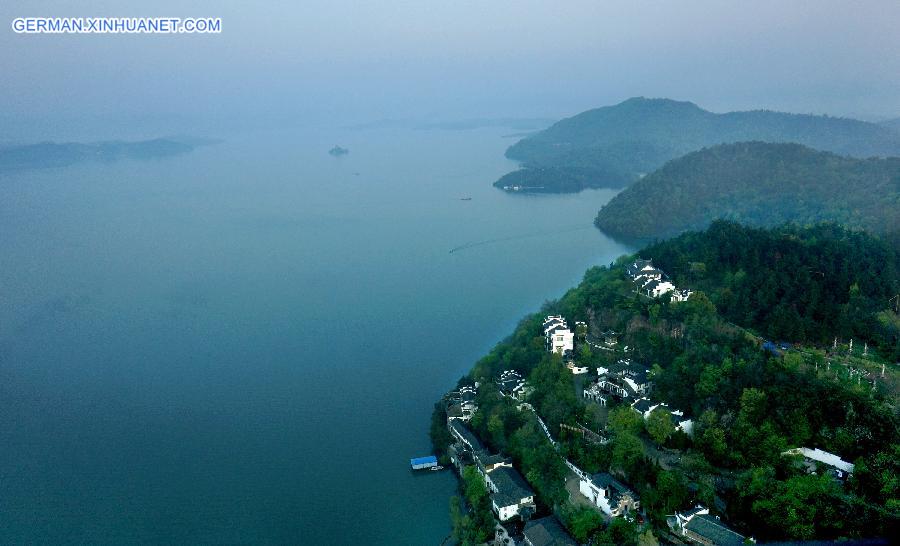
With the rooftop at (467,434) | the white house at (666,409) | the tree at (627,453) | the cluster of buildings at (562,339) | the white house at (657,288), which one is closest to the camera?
the tree at (627,453)

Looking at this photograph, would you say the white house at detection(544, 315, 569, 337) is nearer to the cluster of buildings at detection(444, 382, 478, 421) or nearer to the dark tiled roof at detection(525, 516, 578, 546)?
the cluster of buildings at detection(444, 382, 478, 421)

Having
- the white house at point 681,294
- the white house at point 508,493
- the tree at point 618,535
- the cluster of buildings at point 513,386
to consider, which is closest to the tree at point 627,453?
the tree at point 618,535

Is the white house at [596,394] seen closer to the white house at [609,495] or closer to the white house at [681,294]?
the white house at [609,495]

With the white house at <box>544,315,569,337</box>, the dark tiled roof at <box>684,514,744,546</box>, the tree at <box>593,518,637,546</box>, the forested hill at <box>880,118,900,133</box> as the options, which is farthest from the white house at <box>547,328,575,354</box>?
the forested hill at <box>880,118,900,133</box>

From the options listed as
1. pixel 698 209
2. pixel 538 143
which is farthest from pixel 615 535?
pixel 538 143

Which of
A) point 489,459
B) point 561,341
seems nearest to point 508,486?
point 489,459
